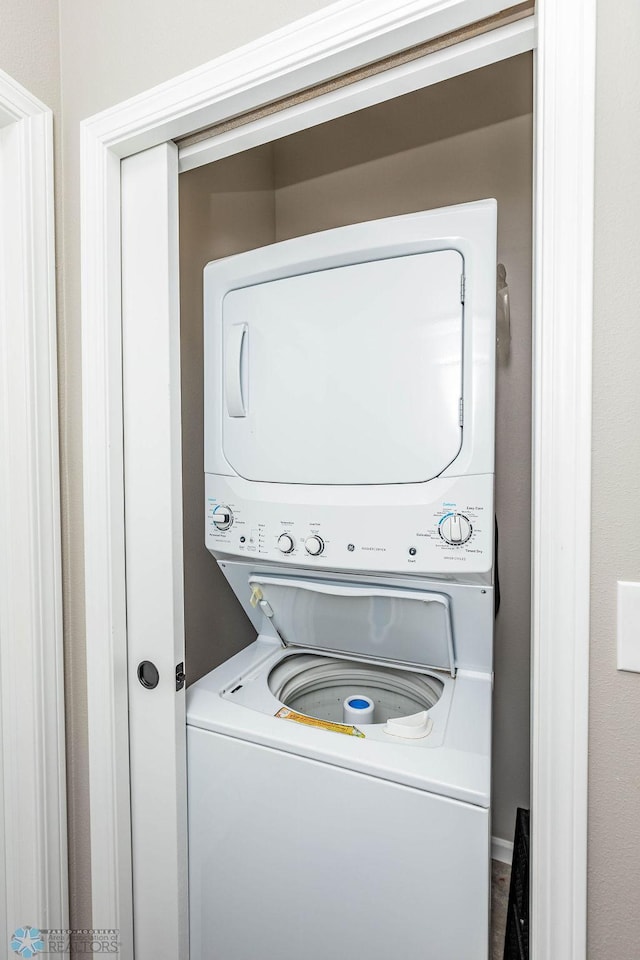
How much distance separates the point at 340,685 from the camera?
164 cm

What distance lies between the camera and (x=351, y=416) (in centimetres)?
125

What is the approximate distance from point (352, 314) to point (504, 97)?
1249 mm

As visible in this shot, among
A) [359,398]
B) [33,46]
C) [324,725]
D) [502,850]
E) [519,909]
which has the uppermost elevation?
[33,46]

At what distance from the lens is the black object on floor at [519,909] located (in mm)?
1117

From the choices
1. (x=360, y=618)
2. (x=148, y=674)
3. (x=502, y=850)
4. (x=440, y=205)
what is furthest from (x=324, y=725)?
(x=440, y=205)

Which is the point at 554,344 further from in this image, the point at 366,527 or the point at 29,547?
the point at 29,547

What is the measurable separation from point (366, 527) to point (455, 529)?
21 cm

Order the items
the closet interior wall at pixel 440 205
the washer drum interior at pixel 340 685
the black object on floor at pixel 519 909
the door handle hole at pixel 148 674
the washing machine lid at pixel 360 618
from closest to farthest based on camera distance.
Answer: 1. the black object on floor at pixel 519 909
2. the door handle hole at pixel 148 674
3. the washing machine lid at pixel 360 618
4. the washer drum interior at pixel 340 685
5. the closet interior wall at pixel 440 205

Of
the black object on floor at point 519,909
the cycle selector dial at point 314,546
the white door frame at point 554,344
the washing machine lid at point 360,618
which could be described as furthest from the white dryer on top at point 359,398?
the black object on floor at point 519,909

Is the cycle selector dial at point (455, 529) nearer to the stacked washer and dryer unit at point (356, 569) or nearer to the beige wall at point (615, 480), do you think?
the stacked washer and dryer unit at point (356, 569)

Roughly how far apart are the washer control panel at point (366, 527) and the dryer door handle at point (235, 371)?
20 cm

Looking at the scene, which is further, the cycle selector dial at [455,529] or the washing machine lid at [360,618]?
the washing machine lid at [360,618]

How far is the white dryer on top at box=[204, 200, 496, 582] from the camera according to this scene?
3.71ft

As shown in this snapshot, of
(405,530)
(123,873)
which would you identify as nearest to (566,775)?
(405,530)
